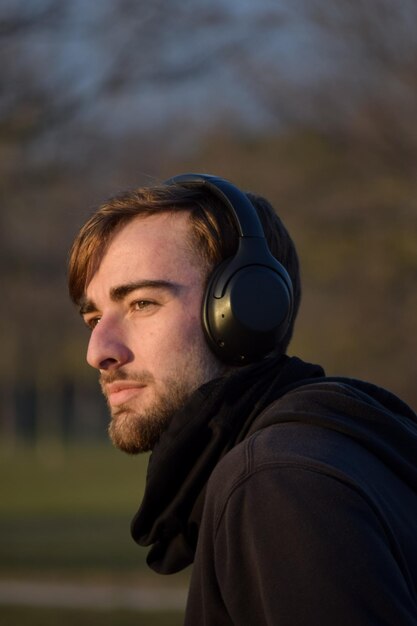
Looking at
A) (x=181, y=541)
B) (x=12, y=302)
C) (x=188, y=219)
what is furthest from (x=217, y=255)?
(x=12, y=302)

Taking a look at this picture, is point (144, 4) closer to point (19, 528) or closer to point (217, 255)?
point (217, 255)

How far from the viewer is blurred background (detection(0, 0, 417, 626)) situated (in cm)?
835

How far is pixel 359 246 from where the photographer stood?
35.2 ft

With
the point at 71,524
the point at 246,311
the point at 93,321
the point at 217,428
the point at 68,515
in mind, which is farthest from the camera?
the point at 68,515

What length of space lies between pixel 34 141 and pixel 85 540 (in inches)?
257

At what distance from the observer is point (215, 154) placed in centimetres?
1171

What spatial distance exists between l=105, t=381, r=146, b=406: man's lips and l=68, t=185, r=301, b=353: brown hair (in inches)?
12.9

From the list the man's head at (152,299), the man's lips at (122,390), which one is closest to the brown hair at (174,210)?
the man's head at (152,299)

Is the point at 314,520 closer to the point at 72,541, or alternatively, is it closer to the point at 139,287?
the point at 139,287

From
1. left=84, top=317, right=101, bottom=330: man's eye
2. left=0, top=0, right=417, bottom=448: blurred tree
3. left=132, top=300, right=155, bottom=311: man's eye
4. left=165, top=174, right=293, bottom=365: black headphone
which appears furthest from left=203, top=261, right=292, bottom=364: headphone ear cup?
left=0, top=0, right=417, bottom=448: blurred tree

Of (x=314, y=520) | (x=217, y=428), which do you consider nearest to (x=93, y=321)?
(x=217, y=428)

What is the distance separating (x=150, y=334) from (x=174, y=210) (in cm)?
32

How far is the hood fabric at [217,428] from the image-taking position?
2330mm

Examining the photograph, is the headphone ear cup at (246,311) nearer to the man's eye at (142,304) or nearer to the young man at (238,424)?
the young man at (238,424)
